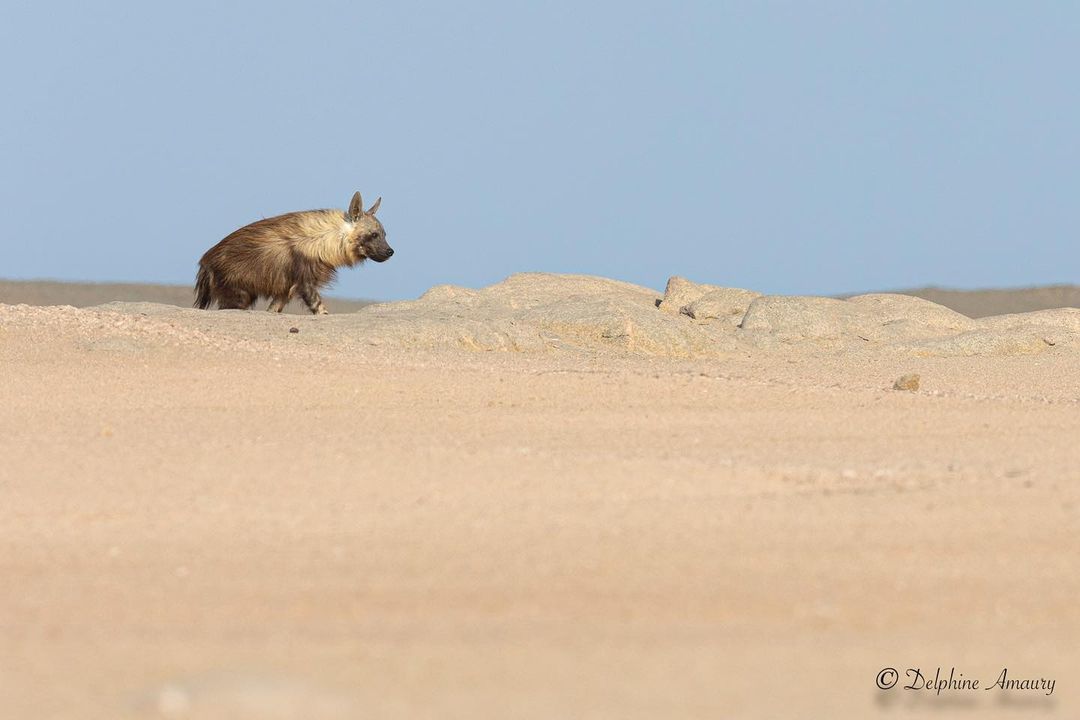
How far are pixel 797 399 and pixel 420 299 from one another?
1167 centimetres

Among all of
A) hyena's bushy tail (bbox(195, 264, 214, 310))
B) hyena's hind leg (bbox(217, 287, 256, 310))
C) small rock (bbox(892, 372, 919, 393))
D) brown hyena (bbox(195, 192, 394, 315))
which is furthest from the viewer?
hyena's bushy tail (bbox(195, 264, 214, 310))

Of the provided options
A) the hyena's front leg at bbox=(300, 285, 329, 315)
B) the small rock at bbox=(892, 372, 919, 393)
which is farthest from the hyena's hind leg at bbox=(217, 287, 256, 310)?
the small rock at bbox=(892, 372, 919, 393)

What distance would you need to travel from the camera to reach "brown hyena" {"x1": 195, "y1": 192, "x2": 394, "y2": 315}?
18375 mm

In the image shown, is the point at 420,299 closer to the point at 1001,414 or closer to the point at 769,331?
the point at 769,331

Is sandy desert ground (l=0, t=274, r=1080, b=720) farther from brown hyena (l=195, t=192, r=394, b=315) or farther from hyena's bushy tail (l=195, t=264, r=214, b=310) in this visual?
hyena's bushy tail (l=195, t=264, r=214, b=310)

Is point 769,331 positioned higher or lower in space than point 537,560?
higher

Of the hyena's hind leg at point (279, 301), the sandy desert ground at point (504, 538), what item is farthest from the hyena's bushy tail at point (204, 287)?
the sandy desert ground at point (504, 538)

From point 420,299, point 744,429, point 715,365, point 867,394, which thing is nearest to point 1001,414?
point 867,394

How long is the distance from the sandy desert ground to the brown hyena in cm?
289

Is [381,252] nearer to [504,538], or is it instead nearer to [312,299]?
[312,299]

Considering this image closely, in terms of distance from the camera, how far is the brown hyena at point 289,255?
60.3 feet

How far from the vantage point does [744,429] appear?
11164 millimetres

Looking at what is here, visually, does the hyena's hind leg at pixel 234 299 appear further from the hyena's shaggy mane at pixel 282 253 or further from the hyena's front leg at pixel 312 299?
the hyena's front leg at pixel 312 299

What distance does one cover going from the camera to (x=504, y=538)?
686cm
